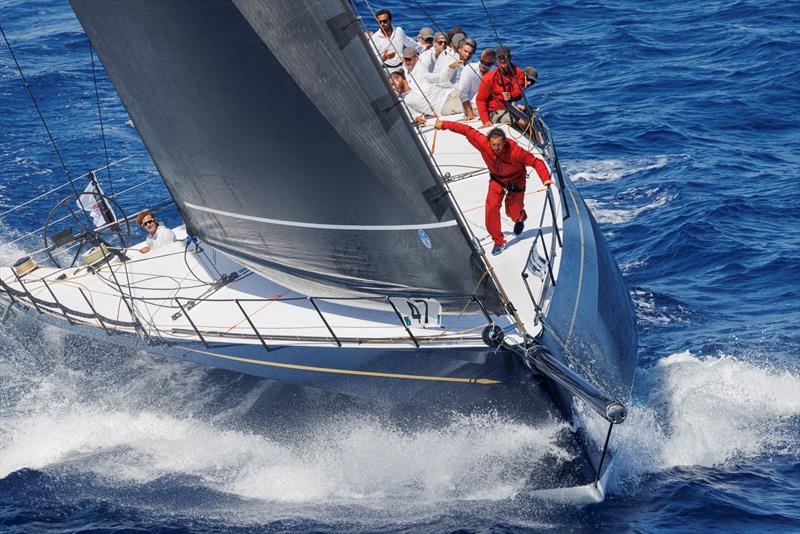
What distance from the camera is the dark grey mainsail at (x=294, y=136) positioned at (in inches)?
365

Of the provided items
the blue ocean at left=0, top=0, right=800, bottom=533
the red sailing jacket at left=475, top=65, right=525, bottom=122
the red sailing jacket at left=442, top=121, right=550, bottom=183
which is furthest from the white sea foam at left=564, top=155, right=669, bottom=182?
the red sailing jacket at left=442, top=121, right=550, bottom=183

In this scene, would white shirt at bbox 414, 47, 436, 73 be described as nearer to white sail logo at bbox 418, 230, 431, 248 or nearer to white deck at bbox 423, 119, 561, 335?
white deck at bbox 423, 119, 561, 335

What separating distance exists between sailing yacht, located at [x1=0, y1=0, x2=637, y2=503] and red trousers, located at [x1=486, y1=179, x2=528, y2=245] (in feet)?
1.08

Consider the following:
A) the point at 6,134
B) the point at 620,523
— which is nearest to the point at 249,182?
the point at 620,523

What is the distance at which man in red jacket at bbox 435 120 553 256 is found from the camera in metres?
10.6

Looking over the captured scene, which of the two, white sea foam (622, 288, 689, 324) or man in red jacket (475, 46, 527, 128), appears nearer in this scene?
man in red jacket (475, 46, 527, 128)

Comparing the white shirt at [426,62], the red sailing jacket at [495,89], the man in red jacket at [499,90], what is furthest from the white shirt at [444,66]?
the red sailing jacket at [495,89]

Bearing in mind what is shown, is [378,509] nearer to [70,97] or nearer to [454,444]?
[454,444]

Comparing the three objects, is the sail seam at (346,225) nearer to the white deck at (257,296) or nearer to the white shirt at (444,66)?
the white deck at (257,296)

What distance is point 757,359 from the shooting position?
1273 cm

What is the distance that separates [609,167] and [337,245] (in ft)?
32.6

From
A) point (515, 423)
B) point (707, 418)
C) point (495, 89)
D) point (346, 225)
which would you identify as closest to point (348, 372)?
point (346, 225)

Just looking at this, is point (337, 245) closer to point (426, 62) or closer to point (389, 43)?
point (426, 62)

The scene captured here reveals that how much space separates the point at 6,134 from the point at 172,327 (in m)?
11.6
